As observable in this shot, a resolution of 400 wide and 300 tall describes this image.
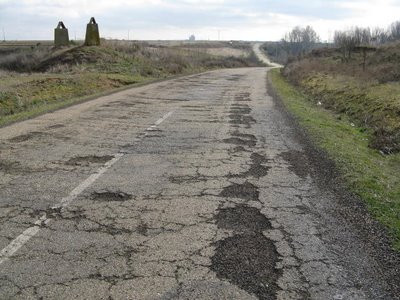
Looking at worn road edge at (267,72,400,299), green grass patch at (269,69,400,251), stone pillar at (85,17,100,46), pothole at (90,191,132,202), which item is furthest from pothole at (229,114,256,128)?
stone pillar at (85,17,100,46)

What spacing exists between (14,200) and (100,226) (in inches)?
59.0

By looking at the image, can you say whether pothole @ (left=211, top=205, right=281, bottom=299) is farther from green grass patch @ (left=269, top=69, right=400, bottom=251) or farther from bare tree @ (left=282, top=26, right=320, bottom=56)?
bare tree @ (left=282, top=26, right=320, bottom=56)

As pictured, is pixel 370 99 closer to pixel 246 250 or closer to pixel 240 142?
pixel 240 142

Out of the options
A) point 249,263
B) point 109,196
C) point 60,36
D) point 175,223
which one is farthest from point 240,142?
point 60,36

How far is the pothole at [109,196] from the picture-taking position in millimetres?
6006

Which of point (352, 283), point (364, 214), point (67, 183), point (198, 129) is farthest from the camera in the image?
point (198, 129)

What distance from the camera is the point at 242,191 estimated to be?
6508 millimetres

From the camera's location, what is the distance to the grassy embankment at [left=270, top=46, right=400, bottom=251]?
6.52 m

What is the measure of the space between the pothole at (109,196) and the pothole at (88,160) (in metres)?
1.65

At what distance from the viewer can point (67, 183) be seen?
21.7ft

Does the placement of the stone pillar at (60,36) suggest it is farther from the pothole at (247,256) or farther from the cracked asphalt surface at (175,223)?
the pothole at (247,256)

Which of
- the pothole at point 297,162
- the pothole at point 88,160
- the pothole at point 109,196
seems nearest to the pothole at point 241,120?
the pothole at point 297,162

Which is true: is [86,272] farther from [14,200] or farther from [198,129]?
[198,129]

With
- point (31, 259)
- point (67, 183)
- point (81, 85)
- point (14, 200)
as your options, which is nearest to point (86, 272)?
point (31, 259)
